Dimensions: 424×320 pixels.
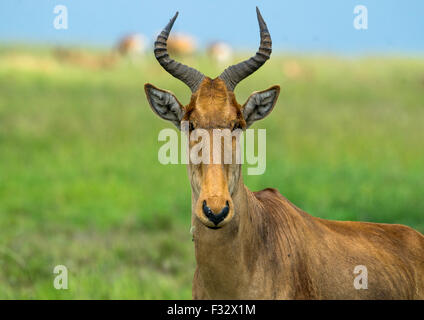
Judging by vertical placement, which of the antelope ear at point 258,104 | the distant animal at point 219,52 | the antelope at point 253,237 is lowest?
the antelope at point 253,237

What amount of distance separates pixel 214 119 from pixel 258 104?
552 mm

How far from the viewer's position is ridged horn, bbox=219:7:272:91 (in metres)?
5.34

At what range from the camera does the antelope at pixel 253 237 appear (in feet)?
16.8

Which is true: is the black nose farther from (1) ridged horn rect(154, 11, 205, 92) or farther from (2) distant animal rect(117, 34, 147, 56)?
(2) distant animal rect(117, 34, 147, 56)

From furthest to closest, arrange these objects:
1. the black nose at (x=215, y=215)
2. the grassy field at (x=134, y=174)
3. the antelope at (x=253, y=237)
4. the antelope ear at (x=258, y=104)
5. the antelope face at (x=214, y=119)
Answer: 1. the grassy field at (x=134, y=174)
2. the antelope ear at (x=258, y=104)
3. the antelope at (x=253, y=237)
4. the antelope face at (x=214, y=119)
5. the black nose at (x=215, y=215)

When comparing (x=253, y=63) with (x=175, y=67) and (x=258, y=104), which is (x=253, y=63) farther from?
(x=175, y=67)

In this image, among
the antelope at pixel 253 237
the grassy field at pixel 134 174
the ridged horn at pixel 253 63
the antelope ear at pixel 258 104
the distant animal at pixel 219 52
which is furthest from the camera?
the distant animal at pixel 219 52

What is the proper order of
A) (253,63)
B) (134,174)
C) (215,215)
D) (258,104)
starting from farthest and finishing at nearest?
(134,174)
(258,104)
(253,63)
(215,215)

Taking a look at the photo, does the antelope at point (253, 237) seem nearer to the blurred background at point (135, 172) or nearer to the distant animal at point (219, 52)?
→ the blurred background at point (135, 172)

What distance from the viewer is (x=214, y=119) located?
16.8ft

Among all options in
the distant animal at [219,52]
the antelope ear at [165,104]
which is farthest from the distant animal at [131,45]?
the antelope ear at [165,104]

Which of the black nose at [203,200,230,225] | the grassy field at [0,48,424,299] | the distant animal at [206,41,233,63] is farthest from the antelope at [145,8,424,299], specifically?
the distant animal at [206,41,233,63]

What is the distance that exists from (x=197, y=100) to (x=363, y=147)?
14.7 m

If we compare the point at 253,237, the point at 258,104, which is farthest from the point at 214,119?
the point at 253,237
